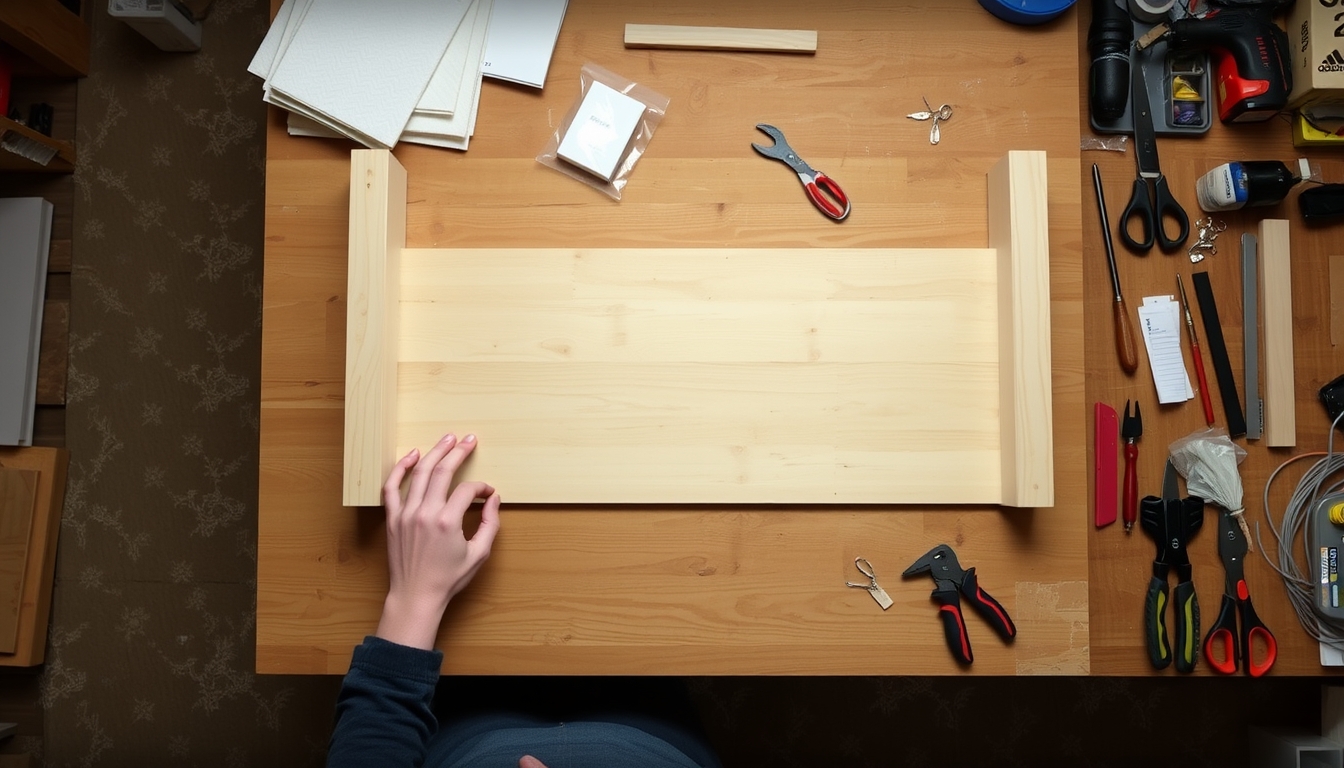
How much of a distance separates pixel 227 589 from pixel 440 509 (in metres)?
0.84

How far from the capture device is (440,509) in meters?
0.91

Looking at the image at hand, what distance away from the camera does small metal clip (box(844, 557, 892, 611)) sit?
3.18 ft

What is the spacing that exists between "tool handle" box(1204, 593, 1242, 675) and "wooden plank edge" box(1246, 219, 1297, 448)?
23cm

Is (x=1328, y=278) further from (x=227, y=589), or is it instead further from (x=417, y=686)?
(x=227, y=589)

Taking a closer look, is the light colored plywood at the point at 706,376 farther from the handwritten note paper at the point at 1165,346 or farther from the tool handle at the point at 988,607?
the handwritten note paper at the point at 1165,346

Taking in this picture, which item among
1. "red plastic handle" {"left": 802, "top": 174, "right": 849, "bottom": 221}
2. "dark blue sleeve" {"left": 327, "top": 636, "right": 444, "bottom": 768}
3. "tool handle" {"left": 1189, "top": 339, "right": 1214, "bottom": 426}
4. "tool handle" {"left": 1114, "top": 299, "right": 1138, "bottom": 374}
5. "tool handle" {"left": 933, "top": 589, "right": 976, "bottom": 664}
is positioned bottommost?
"dark blue sleeve" {"left": 327, "top": 636, "right": 444, "bottom": 768}

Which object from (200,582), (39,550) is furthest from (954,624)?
(39,550)

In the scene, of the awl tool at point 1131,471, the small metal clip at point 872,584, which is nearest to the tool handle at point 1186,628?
the awl tool at point 1131,471

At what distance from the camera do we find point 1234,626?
1.02 m

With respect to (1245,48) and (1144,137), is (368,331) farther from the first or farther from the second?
(1245,48)

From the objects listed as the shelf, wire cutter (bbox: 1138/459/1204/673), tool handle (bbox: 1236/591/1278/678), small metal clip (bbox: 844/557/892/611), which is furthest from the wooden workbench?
the shelf

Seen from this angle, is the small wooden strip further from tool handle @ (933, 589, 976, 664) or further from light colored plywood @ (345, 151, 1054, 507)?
tool handle @ (933, 589, 976, 664)

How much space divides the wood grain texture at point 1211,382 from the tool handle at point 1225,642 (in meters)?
0.01

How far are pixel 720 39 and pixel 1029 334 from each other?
54 cm
